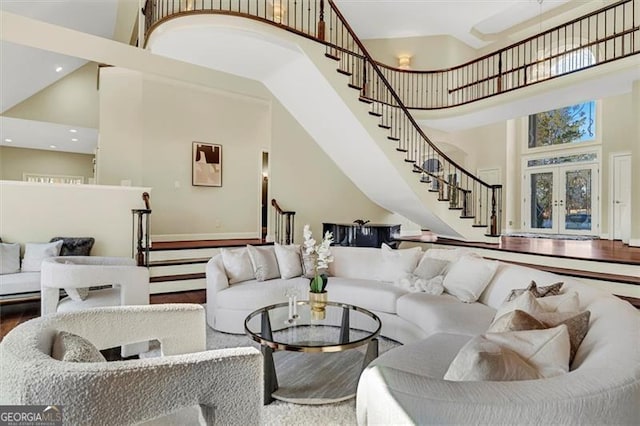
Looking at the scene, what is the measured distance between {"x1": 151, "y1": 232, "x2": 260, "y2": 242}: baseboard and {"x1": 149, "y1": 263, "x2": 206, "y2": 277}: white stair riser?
1.81m

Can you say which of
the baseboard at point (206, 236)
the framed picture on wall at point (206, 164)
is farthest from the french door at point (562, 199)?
the framed picture on wall at point (206, 164)

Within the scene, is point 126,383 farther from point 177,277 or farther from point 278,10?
point 278,10

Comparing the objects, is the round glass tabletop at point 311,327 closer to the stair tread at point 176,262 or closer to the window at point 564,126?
the stair tread at point 176,262

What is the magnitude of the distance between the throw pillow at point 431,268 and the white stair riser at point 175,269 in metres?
3.29

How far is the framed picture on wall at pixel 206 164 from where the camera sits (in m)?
7.09

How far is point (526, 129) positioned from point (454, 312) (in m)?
9.14

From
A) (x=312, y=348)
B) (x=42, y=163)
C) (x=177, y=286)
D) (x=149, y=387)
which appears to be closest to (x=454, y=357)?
(x=312, y=348)

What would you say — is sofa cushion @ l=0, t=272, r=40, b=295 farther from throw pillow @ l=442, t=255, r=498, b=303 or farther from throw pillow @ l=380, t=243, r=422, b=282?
throw pillow @ l=442, t=255, r=498, b=303

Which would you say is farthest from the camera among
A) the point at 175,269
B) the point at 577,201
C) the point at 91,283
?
the point at 577,201

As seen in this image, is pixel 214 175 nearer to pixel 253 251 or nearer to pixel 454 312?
pixel 253 251

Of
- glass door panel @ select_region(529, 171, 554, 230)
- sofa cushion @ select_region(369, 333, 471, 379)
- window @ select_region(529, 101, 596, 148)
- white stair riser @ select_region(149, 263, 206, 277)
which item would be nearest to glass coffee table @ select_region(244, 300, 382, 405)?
sofa cushion @ select_region(369, 333, 471, 379)

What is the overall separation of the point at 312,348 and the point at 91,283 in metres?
1.81

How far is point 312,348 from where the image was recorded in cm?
220

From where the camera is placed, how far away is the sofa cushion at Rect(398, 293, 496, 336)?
8.25 ft
